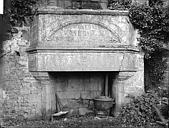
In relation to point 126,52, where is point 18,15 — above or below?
above

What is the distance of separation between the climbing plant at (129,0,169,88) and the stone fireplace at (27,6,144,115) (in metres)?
0.24

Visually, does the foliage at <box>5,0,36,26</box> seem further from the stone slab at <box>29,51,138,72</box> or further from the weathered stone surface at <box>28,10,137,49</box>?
the stone slab at <box>29,51,138,72</box>

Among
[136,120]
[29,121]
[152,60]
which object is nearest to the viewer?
[136,120]

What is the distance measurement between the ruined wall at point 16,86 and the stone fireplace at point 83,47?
237 millimetres

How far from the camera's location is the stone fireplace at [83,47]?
5.95 m

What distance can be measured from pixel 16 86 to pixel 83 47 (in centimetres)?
207

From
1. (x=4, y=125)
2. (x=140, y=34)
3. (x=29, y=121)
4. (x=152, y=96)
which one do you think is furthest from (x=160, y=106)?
(x=4, y=125)

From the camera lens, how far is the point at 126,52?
20.3ft

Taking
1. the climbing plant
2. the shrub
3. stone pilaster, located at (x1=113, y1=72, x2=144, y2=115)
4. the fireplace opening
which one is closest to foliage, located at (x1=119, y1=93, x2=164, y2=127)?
the shrub

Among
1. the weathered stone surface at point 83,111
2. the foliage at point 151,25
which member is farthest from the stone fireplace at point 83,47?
the weathered stone surface at point 83,111

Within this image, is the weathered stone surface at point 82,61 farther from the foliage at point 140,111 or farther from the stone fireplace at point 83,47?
the foliage at point 140,111

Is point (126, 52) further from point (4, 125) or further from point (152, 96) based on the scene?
point (4, 125)

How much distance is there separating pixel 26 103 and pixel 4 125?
77 centimetres

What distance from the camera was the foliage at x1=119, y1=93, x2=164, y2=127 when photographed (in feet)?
19.2
